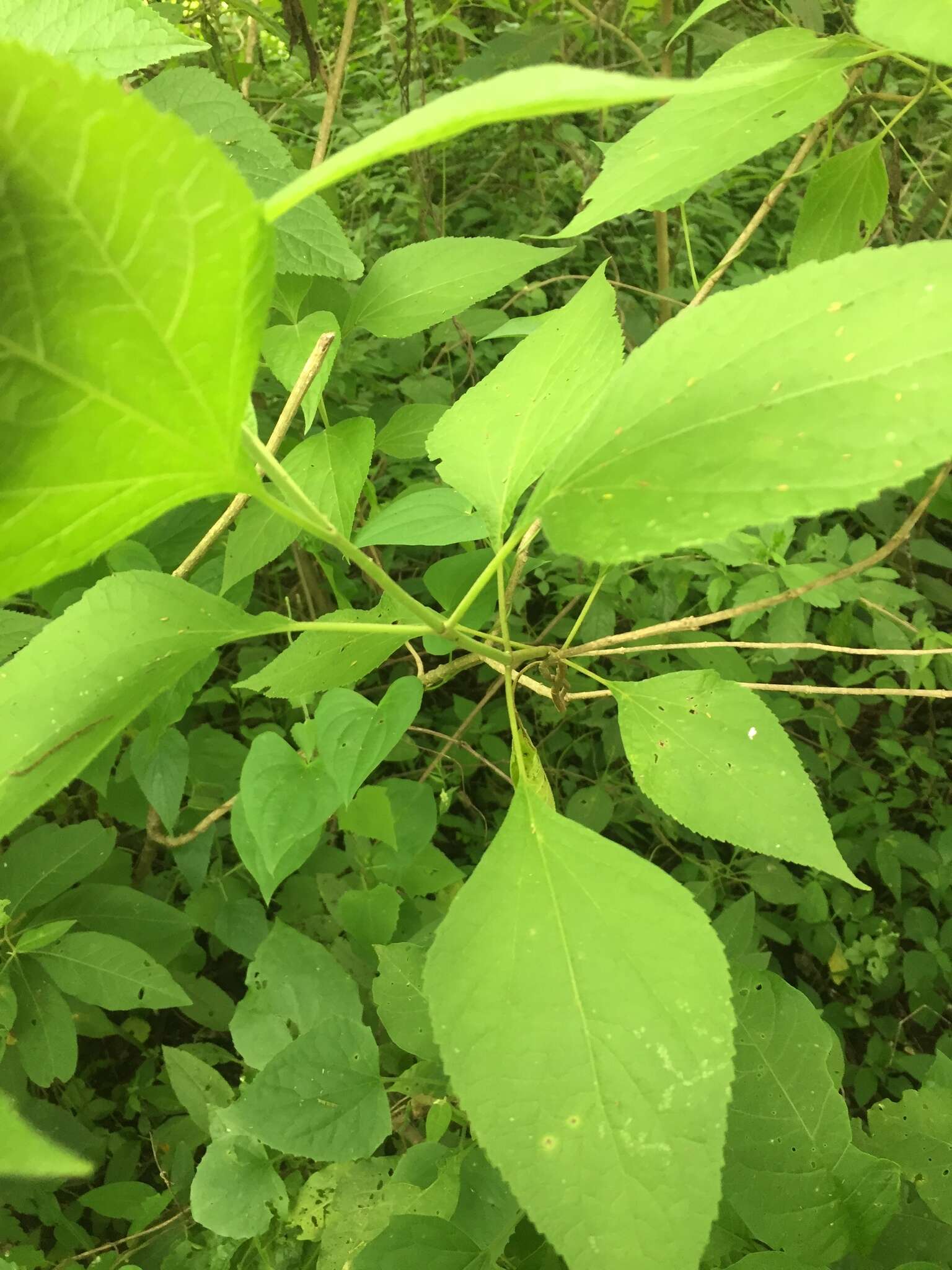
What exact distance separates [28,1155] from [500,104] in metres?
0.30

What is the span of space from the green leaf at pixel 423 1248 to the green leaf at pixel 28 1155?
53cm

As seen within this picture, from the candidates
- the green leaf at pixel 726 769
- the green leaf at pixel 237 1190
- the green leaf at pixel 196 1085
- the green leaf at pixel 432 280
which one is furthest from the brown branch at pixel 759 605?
the green leaf at pixel 196 1085

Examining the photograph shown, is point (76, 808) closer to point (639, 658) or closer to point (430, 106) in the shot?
point (639, 658)

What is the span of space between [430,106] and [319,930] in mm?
1131

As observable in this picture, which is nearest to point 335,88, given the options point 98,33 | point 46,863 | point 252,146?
point 252,146

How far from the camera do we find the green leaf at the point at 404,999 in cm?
76

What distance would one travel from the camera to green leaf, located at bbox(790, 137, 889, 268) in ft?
2.55

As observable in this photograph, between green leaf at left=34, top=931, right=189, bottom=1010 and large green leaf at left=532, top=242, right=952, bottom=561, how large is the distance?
0.89 meters

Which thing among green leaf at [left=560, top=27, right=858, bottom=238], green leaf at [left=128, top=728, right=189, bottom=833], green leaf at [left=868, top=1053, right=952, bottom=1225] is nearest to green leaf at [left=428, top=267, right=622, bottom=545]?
green leaf at [left=560, top=27, right=858, bottom=238]

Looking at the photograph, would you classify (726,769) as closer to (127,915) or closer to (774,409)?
(774,409)

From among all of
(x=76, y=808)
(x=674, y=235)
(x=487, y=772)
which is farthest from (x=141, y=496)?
(x=674, y=235)

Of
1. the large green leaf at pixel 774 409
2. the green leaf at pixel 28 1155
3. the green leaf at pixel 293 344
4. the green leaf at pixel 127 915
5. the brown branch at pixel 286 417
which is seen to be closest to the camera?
the green leaf at pixel 28 1155

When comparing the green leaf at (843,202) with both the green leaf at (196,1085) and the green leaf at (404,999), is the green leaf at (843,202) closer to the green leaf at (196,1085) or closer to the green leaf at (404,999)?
the green leaf at (404,999)

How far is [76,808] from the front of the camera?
1.31m
